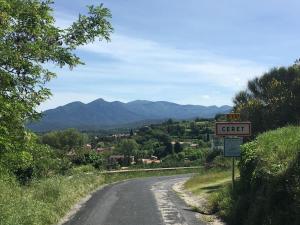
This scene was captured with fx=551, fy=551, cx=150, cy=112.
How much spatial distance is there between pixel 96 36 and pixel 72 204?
43.8 ft

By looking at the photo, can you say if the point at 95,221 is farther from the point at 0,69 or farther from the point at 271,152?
the point at 0,69

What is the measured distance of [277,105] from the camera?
3381 centimetres

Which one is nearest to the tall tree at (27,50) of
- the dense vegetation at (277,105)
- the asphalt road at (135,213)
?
the asphalt road at (135,213)

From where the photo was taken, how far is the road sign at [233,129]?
19.7 metres

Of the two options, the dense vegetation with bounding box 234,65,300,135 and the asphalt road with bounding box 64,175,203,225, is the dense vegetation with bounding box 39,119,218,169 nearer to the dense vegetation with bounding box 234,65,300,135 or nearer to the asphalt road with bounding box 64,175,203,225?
the dense vegetation with bounding box 234,65,300,135

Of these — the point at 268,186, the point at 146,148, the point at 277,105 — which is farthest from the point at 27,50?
the point at 146,148

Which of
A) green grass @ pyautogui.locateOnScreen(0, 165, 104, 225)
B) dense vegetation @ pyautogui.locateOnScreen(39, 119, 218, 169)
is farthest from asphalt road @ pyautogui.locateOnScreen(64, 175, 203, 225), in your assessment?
dense vegetation @ pyautogui.locateOnScreen(39, 119, 218, 169)

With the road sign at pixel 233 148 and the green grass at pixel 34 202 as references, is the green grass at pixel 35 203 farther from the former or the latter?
the road sign at pixel 233 148

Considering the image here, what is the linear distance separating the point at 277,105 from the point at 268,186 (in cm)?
2224

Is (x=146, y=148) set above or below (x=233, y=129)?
below

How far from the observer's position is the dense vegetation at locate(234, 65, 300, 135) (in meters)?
33.2

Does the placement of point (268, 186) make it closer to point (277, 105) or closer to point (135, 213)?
point (135, 213)

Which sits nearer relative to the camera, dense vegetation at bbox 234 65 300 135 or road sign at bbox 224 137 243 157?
road sign at bbox 224 137 243 157

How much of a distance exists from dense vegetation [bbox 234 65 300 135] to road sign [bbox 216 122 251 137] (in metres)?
12.3
